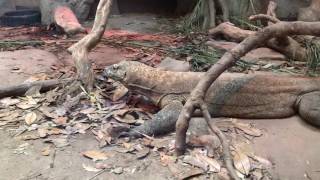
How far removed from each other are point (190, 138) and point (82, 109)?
1.15 metres

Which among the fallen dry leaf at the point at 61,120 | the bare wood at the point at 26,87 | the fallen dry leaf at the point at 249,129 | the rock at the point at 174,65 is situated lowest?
the fallen dry leaf at the point at 249,129

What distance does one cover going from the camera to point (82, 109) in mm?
3900

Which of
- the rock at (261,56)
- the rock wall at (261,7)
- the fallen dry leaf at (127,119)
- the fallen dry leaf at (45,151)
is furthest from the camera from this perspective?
the rock wall at (261,7)

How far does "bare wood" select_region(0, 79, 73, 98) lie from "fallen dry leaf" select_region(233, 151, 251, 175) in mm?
2062

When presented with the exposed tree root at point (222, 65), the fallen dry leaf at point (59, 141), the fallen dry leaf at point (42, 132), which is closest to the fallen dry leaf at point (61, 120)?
the fallen dry leaf at point (42, 132)

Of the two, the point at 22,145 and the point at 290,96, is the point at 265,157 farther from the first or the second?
the point at 22,145

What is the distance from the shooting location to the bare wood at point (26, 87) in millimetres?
4141

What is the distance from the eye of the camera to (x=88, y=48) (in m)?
4.58

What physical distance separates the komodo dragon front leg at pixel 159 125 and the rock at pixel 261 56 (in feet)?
5.03

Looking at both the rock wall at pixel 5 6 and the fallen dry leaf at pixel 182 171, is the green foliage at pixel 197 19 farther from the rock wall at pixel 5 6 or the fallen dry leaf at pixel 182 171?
the fallen dry leaf at pixel 182 171

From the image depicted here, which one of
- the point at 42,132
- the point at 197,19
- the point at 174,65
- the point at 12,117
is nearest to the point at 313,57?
the point at 174,65

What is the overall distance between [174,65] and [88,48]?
1.02 m

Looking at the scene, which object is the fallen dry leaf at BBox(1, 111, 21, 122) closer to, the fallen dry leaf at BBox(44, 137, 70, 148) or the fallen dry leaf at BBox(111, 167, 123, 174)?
the fallen dry leaf at BBox(44, 137, 70, 148)

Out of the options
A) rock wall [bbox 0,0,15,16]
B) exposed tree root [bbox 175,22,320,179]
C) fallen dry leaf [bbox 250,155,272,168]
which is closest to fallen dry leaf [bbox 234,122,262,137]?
fallen dry leaf [bbox 250,155,272,168]
